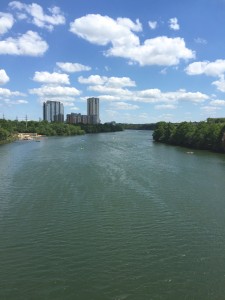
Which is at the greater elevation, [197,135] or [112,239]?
[197,135]

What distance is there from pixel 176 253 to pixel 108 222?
551 centimetres

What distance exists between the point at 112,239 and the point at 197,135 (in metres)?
61.6

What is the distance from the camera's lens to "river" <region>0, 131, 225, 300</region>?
14133mm

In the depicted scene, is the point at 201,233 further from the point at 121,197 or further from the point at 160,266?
the point at 121,197

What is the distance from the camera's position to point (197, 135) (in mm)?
78062

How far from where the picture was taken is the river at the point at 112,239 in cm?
1413

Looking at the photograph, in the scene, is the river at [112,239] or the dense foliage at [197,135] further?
the dense foliage at [197,135]

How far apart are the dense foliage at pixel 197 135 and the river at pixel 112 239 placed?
34952 mm

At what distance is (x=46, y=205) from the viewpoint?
25.8 meters

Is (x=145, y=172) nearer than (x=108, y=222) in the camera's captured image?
No

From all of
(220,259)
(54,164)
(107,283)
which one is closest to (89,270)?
(107,283)

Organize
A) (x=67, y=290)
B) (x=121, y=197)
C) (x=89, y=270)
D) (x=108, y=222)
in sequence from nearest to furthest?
(x=67, y=290), (x=89, y=270), (x=108, y=222), (x=121, y=197)

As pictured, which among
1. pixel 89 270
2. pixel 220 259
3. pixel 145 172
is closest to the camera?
pixel 89 270

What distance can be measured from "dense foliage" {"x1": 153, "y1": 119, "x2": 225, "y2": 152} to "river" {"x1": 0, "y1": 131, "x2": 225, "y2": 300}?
35.0 metres
